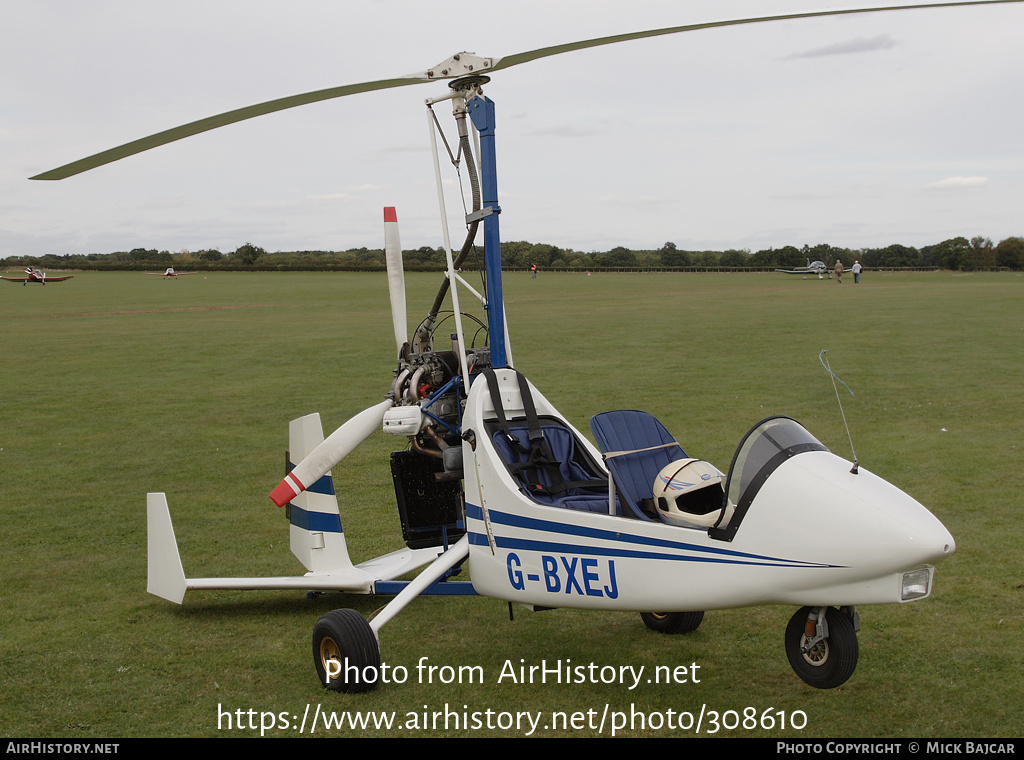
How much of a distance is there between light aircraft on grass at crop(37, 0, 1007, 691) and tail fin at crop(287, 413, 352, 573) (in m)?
0.01

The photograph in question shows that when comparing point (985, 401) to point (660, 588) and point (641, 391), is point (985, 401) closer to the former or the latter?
point (641, 391)

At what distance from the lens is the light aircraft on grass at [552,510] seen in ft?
13.8

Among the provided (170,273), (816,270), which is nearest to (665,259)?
(816,270)

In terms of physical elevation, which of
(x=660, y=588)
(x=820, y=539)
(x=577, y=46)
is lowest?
(x=660, y=588)

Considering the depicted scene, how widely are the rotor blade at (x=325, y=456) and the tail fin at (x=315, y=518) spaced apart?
22.1 inches

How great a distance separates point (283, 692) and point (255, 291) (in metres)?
60.5

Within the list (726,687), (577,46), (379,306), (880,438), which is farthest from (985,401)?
(379,306)

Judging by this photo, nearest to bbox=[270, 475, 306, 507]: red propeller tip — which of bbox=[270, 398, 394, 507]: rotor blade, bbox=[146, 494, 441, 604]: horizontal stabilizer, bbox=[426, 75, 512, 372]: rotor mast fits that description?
bbox=[270, 398, 394, 507]: rotor blade

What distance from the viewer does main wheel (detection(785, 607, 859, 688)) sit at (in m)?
4.28

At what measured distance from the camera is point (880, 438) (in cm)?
1221

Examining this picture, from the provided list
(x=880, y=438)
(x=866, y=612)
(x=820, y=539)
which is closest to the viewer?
(x=820, y=539)

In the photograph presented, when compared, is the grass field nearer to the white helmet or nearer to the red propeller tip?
the red propeller tip

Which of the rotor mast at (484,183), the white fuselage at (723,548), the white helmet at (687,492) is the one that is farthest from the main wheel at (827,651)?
the rotor mast at (484,183)
